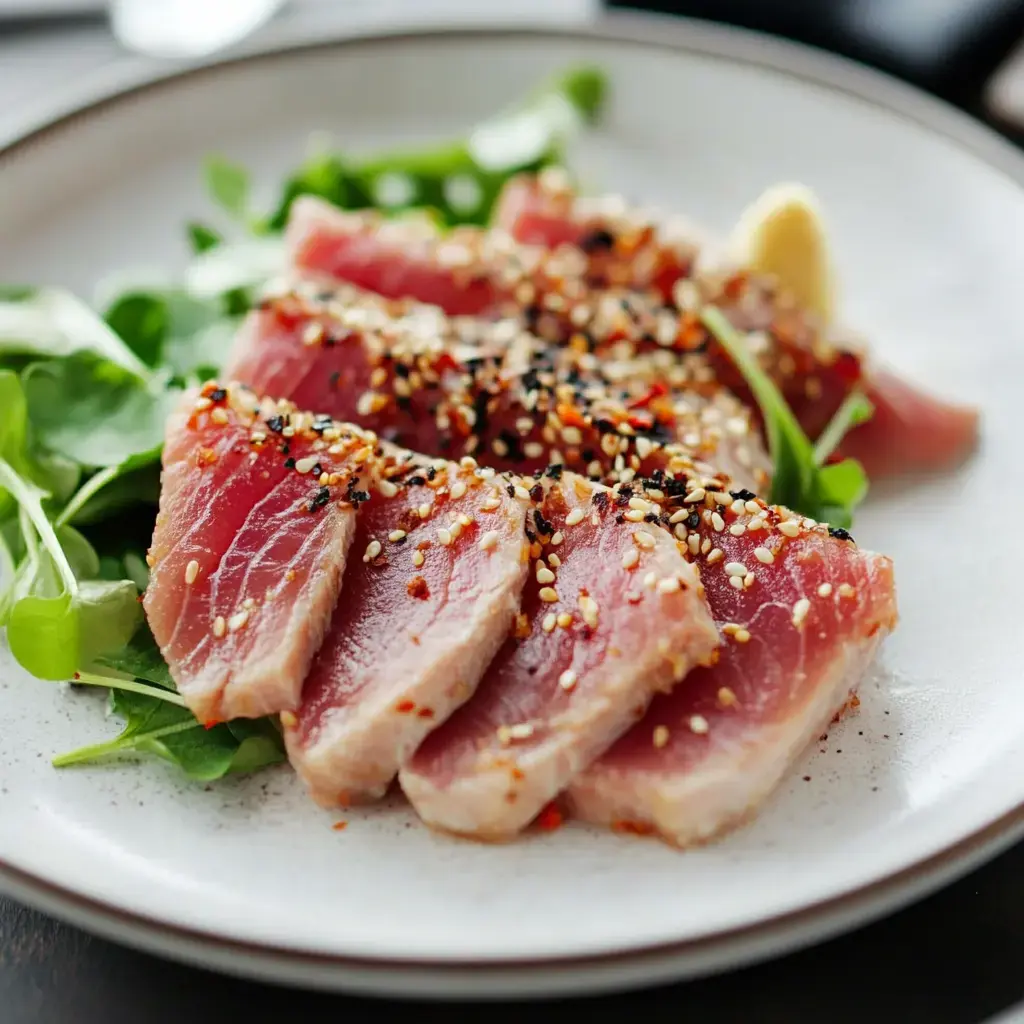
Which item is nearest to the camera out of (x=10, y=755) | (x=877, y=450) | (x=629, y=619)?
(x=629, y=619)

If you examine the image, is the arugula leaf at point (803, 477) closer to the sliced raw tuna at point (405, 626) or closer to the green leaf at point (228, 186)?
the sliced raw tuna at point (405, 626)

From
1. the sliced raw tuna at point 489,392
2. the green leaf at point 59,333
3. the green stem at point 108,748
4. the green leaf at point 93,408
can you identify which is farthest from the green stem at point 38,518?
the sliced raw tuna at point 489,392

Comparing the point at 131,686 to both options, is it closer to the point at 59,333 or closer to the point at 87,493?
the point at 87,493

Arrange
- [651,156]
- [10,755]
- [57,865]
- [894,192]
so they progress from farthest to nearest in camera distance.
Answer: [651,156] → [894,192] → [10,755] → [57,865]

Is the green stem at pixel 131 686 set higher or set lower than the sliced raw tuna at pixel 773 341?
lower

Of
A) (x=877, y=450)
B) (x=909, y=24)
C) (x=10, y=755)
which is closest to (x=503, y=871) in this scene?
(x=10, y=755)

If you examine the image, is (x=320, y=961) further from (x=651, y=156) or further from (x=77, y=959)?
(x=651, y=156)

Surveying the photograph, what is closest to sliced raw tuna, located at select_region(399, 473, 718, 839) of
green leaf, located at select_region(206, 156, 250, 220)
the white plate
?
the white plate

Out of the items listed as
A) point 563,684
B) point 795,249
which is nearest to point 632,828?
point 563,684
